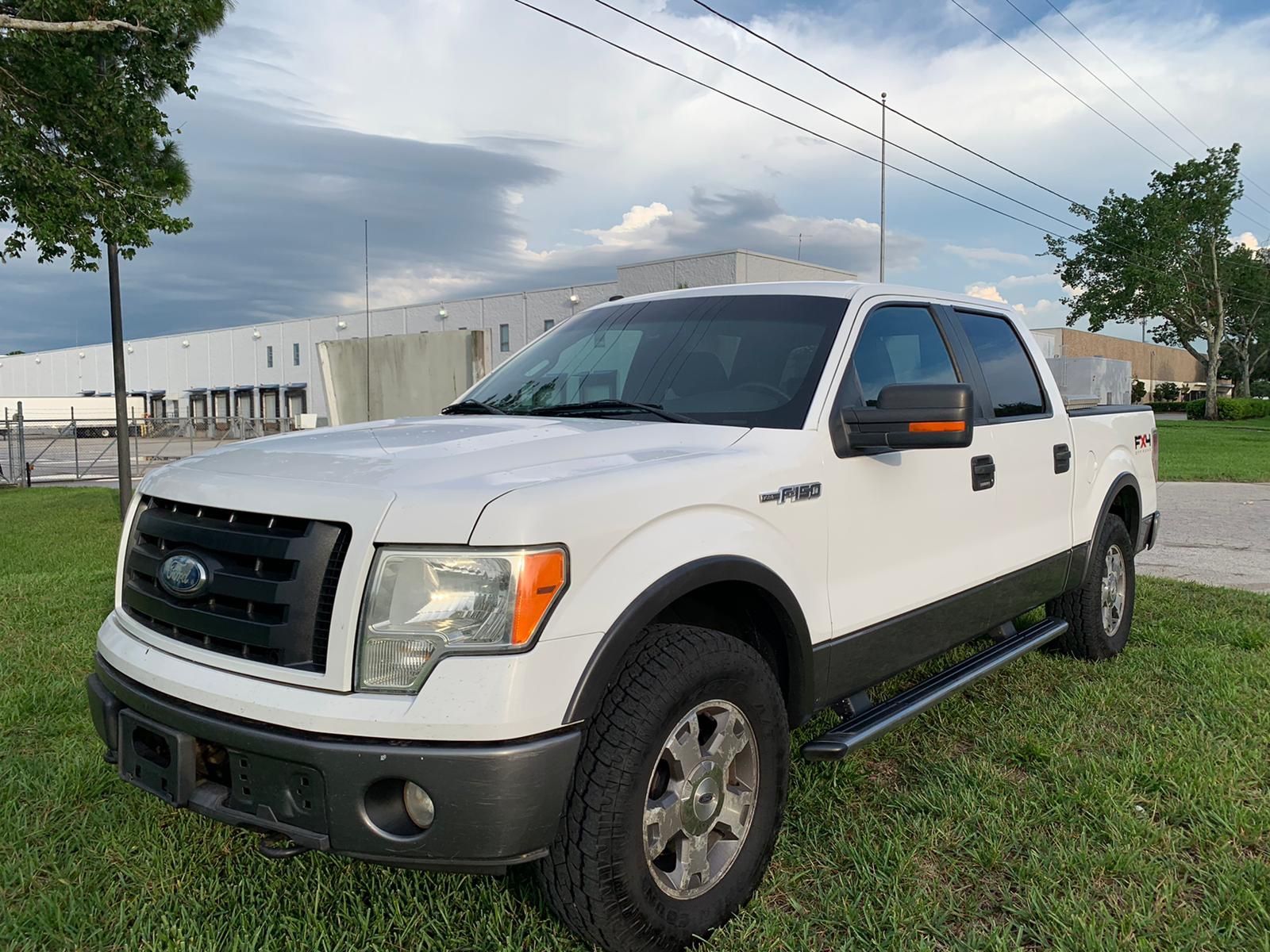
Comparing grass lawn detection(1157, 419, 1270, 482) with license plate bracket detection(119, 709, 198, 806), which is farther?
grass lawn detection(1157, 419, 1270, 482)

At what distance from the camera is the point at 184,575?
2359 millimetres

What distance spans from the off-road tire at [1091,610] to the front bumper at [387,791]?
353cm

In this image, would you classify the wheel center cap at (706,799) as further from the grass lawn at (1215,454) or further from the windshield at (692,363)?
the grass lawn at (1215,454)

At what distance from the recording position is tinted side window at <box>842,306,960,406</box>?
3.25m

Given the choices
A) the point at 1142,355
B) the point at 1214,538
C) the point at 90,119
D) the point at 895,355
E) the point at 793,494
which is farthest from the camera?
the point at 1142,355

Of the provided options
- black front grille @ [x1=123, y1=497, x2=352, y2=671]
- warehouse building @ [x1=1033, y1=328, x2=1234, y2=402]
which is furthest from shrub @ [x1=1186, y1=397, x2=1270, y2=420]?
black front grille @ [x1=123, y1=497, x2=352, y2=671]

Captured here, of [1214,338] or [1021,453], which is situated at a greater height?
[1214,338]

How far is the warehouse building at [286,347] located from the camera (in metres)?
32.3

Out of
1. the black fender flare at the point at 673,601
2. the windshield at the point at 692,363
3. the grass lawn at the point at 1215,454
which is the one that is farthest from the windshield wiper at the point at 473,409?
the grass lawn at the point at 1215,454

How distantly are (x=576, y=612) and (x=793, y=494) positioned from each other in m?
0.92

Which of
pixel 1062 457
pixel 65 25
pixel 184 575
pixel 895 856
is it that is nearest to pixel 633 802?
pixel 895 856

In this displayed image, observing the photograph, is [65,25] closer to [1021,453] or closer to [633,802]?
[1021,453]

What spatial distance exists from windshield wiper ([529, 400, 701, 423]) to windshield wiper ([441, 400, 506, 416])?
19cm

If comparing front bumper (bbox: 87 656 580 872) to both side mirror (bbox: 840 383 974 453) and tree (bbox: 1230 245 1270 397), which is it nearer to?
side mirror (bbox: 840 383 974 453)
